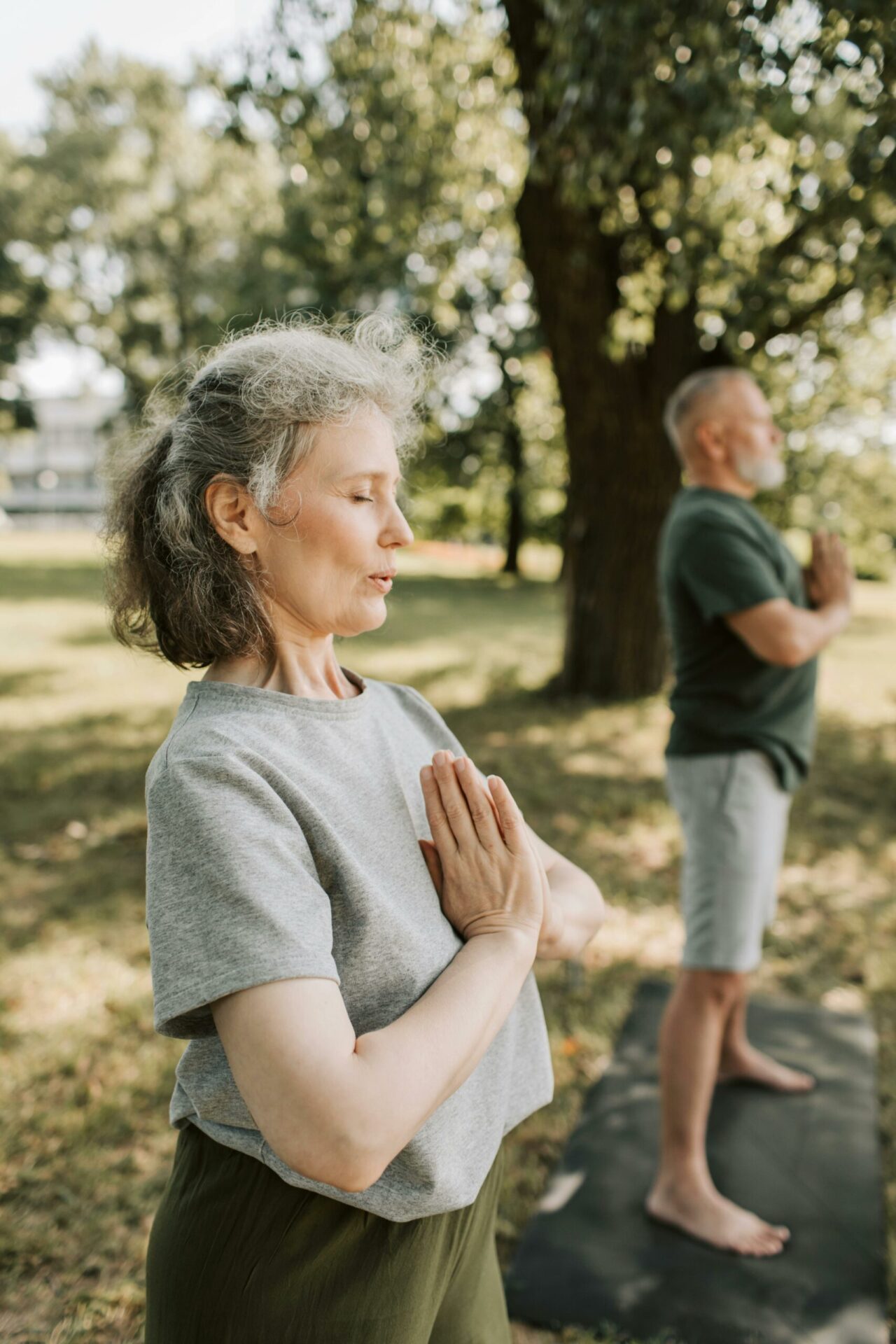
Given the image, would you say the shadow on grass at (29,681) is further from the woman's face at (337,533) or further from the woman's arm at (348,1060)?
the woman's arm at (348,1060)

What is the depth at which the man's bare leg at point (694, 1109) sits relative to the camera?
263 centimetres

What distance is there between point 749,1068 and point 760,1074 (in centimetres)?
4

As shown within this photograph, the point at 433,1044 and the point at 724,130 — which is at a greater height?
the point at 724,130

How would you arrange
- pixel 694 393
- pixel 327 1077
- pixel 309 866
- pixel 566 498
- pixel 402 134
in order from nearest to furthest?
pixel 327 1077 → pixel 309 866 → pixel 694 393 → pixel 402 134 → pixel 566 498

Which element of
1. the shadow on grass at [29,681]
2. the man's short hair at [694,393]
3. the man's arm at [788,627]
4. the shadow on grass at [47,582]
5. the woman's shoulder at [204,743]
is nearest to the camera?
A: the woman's shoulder at [204,743]

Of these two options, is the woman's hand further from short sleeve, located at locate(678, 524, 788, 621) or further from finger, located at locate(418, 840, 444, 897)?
short sleeve, located at locate(678, 524, 788, 621)

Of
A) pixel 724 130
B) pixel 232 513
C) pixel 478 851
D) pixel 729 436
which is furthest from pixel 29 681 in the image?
pixel 478 851

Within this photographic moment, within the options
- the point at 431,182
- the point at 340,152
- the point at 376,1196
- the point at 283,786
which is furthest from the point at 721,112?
the point at 431,182

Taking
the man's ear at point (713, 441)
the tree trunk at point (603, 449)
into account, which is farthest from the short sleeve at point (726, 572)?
the tree trunk at point (603, 449)

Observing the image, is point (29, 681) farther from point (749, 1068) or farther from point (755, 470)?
point (755, 470)

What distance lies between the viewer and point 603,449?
812 cm

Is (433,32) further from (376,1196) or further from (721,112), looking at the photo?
(376,1196)

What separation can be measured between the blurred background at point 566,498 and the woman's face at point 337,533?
0.34 metres

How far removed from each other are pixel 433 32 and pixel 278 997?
328 inches
